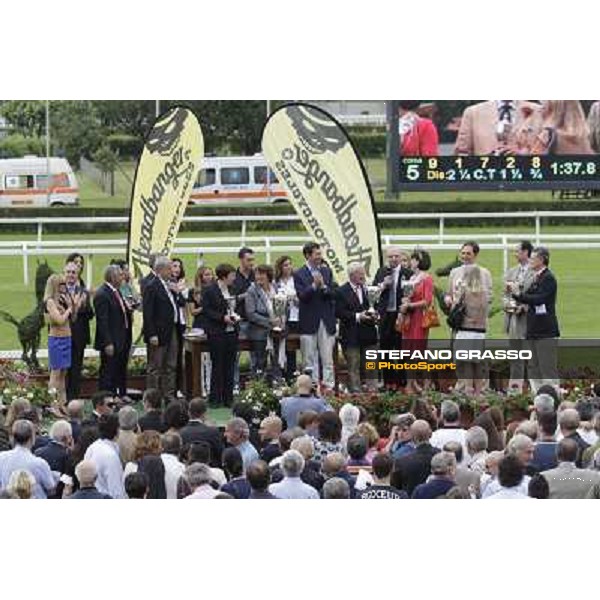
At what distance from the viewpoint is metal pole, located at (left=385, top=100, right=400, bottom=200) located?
54.3 ft

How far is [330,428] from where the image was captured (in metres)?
13.5

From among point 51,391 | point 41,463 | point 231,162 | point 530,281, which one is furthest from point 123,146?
point 41,463

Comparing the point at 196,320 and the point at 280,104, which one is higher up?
the point at 280,104

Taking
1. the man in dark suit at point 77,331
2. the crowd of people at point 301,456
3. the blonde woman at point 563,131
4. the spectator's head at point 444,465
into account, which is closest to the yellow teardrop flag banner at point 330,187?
the blonde woman at point 563,131

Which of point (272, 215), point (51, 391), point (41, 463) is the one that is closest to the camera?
point (41, 463)

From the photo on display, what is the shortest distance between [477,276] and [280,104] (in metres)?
2.14

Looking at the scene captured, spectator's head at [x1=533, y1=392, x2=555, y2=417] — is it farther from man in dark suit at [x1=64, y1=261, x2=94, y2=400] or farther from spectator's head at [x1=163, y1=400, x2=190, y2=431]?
man in dark suit at [x1=64, y1=261, x2=94, y2=400]

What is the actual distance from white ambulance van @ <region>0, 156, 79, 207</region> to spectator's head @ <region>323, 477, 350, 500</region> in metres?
5.57

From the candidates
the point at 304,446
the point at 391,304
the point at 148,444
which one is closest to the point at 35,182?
the point at 391,304

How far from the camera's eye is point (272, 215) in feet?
59.0

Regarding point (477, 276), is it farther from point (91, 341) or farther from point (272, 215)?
point (91, 341)

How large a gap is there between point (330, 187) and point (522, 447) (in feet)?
16.4

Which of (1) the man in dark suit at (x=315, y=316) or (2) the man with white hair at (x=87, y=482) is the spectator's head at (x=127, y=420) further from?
(1) the man in dark suit at (x=315, y=316)

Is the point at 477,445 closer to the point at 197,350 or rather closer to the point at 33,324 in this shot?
the point at 197,350
